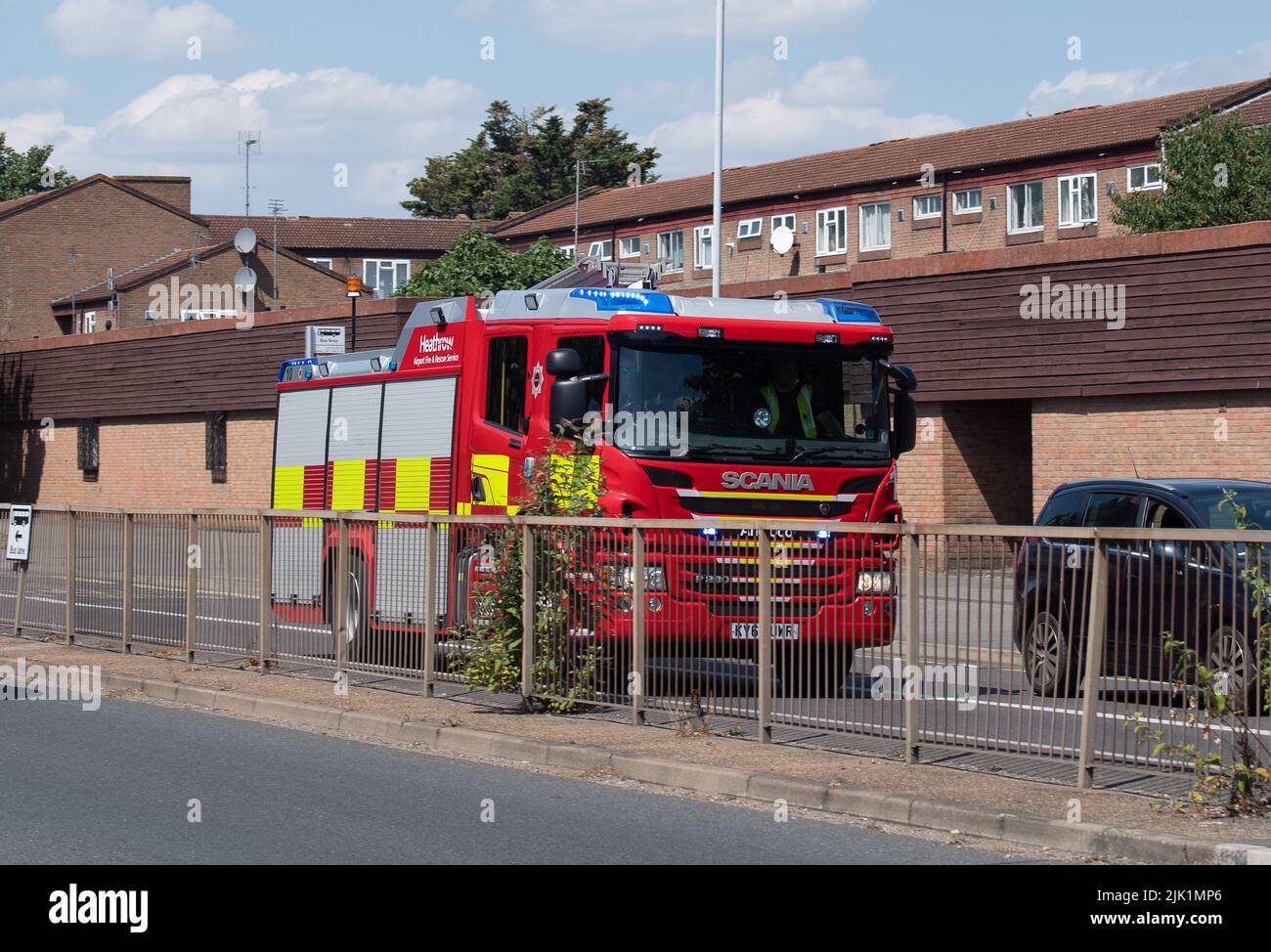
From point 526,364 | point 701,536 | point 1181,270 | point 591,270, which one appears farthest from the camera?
point 1181,270

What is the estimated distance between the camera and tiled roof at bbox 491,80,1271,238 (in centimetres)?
5075

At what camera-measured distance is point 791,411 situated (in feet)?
44.3

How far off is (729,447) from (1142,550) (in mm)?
5012

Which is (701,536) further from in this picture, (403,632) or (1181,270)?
(1181,270)

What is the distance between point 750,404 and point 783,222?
47.6 m

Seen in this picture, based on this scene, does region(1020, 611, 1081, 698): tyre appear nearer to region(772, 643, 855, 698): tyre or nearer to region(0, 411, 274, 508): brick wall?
region(772, 643, 855, 698): tyre

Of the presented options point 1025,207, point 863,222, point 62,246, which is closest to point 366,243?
point 62,246

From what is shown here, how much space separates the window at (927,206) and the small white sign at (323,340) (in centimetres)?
3562

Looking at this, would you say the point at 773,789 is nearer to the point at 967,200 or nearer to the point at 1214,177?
the point at 1214,177

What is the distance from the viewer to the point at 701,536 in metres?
11.1

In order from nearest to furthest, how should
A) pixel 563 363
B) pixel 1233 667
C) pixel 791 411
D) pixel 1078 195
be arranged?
pixel 1233 667 < pixel 563 363 < pixel 791 411 < pixel 1078 195

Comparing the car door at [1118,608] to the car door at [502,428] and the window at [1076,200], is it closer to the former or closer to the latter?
the car door at [502,428]

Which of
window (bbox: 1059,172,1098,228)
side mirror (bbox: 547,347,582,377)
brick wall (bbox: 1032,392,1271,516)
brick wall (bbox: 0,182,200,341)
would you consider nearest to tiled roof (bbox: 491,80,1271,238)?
window (bbox: 1059,172,1098,228)
